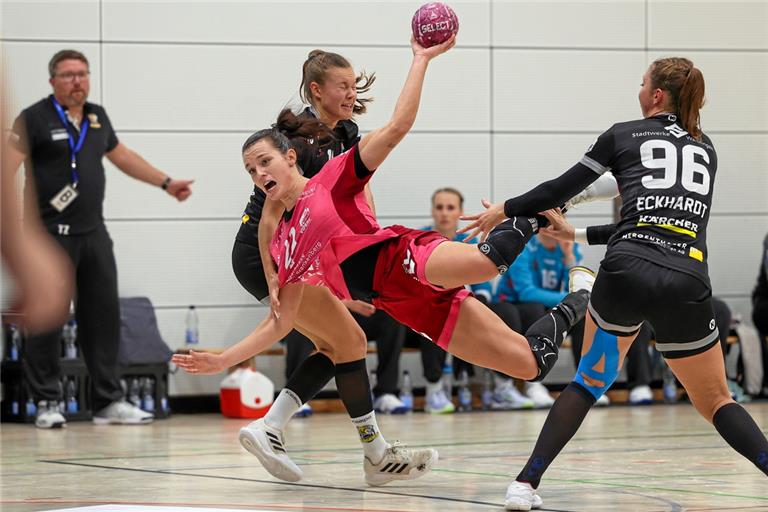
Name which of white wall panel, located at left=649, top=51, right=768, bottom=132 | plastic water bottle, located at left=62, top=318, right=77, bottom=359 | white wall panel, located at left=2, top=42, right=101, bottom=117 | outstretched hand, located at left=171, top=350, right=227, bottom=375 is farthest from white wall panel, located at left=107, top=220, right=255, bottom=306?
outstretched hand, located at left=171, top=350, right=227, bottom=375

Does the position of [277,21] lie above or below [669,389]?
above

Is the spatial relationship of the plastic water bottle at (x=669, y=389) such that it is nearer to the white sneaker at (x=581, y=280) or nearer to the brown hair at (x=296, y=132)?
the white sneaker at (x=581, y=280)

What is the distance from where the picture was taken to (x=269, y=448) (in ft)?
16.1

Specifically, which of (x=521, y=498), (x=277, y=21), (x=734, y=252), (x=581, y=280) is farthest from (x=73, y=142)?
(x=734, y=252)

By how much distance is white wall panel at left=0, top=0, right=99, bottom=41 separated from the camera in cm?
938

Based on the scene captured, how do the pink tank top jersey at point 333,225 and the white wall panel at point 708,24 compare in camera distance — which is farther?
the white wall panel at point 708,24

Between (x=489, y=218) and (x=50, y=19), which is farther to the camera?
(x=50, y=19)

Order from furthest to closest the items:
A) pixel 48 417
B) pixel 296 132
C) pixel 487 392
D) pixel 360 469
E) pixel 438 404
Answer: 1. pixel 487 392
2. pixel 438 404
3. pixel 48 417
4. pixel 360 469
5. pixel 296 132

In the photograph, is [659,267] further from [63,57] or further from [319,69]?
[63,57]

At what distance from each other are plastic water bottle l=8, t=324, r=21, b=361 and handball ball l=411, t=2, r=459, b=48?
17.1ft

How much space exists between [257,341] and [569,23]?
6445 mm

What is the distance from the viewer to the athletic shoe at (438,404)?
9.28 meters

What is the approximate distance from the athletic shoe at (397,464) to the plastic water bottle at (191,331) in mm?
4668

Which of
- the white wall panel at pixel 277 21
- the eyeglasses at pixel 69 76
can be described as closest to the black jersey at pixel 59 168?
the eyeglasses at pixel 69 76
